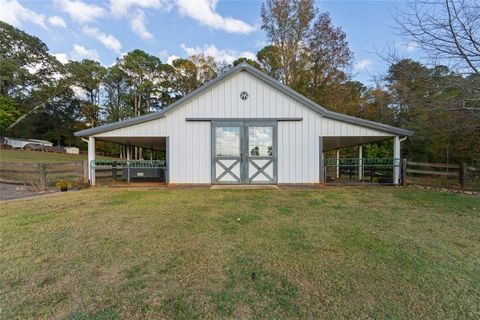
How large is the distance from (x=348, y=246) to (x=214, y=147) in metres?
6.88

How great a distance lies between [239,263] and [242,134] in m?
7.07

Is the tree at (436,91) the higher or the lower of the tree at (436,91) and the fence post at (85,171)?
the higher

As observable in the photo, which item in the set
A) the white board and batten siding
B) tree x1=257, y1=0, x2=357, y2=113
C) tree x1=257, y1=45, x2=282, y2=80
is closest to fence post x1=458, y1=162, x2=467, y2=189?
the white board and batten siding

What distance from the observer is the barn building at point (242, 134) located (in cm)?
952

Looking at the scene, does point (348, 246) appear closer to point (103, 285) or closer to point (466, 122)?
point (103, 285)

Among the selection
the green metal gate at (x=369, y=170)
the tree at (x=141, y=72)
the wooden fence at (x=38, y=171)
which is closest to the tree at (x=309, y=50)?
the green metal gate at (x=369, y=170)

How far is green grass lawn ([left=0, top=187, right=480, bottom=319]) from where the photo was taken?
2.09 meters

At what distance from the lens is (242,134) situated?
9.57m

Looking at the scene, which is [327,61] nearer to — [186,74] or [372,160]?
[372,160]

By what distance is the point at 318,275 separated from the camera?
259 cm

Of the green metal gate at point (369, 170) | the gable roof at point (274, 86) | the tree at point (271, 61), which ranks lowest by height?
the green metal gate at point (369, 170)

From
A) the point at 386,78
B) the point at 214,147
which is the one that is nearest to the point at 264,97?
the point at 214,147

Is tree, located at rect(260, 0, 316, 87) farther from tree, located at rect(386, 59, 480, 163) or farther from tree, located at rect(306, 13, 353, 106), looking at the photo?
tree, located at rect(386, 59, 480, 163)

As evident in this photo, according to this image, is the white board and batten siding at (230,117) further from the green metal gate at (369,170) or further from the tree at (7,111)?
the tree at (7,111)
